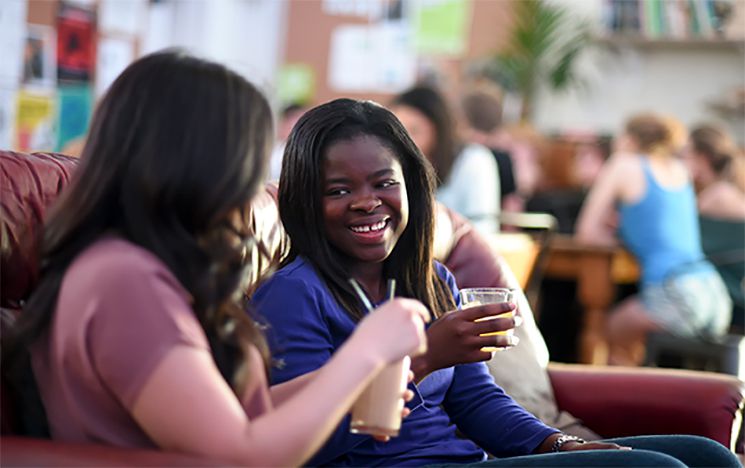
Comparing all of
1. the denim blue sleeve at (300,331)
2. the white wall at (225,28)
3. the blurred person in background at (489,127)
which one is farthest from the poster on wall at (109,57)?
the denim blue sleeve at (300,331)

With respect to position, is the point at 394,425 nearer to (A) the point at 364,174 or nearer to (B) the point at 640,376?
(A) the point at 364,174

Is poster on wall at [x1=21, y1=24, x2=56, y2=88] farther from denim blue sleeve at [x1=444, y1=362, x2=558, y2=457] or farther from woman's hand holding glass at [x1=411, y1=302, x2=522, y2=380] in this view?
woman's hand holding glass at [x1=411, y1=302, x2=522, y2=380]

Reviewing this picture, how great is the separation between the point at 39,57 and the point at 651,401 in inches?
103

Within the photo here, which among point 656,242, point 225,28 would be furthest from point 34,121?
point 656,242

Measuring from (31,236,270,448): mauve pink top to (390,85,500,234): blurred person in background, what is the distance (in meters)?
2.54

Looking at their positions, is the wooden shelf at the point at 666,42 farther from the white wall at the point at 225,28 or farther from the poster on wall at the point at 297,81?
the white wall at the point at 225,28

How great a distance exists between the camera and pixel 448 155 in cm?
379

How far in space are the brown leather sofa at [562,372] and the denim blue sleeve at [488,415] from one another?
14.1 inches

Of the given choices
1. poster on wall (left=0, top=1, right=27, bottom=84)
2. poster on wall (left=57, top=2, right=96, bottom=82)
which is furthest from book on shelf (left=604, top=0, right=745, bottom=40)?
poster on wall (left=0, top=1, right=27, bottom=84)

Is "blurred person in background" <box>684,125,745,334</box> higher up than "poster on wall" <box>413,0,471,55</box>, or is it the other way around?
"poster on wall" <box>413,0,471,55</box>

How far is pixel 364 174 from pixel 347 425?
377 millimetres

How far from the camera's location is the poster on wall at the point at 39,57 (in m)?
3.83

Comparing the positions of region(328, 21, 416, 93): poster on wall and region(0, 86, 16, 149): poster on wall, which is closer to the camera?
region(0, 86, 16, 149): poster on wall

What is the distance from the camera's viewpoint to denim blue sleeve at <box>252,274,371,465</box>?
4.94 ft
